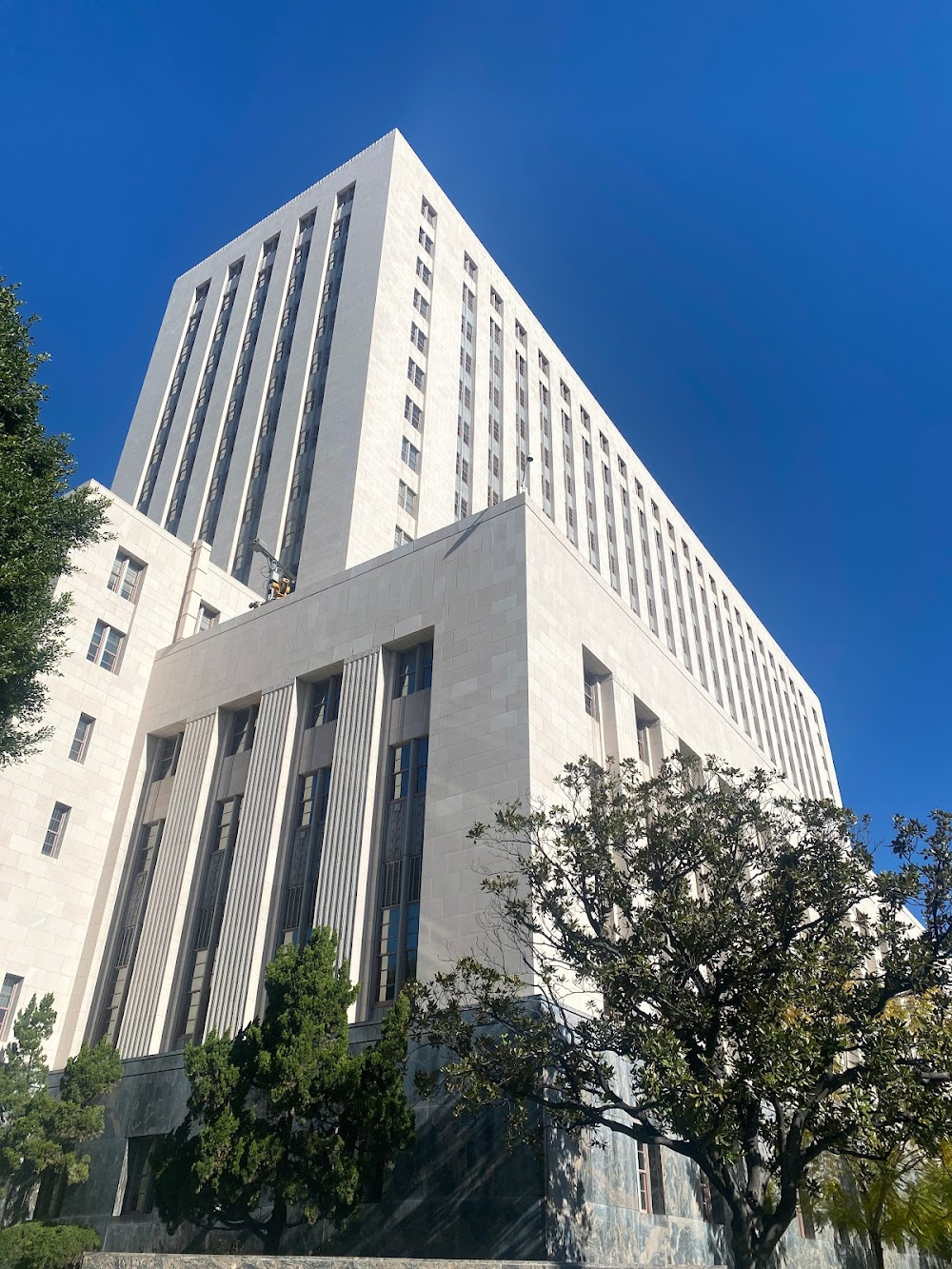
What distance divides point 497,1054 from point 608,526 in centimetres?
5088

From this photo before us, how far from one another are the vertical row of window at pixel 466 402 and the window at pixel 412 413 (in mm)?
2981

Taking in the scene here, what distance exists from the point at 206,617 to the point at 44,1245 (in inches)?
948

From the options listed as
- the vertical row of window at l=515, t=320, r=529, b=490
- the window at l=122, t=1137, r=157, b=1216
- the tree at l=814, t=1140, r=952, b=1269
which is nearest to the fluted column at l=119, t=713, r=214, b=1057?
the window at l=122, t=1137, r=157, b=1216

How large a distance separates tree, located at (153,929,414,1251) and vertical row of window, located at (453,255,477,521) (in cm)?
3226

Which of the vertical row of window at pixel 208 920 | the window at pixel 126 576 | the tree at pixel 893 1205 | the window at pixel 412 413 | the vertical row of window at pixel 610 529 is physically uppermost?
the vertical row of window at pixel 610 529

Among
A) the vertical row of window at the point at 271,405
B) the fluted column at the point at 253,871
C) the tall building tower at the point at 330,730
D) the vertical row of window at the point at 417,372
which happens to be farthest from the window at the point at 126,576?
the vertical row of window at the point at 417,372

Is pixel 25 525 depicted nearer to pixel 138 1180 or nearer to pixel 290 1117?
pixel 290 1117

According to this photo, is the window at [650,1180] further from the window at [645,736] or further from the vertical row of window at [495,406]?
the vertical row of window at [495,406]

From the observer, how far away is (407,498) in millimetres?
48250

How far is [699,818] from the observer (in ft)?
62.9

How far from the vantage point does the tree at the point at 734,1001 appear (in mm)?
15320

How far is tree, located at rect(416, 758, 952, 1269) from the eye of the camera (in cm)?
1532

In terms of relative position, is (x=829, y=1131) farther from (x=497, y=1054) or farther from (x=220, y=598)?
(x=220, y=598)

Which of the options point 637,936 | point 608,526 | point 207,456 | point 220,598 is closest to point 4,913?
point 220,598
